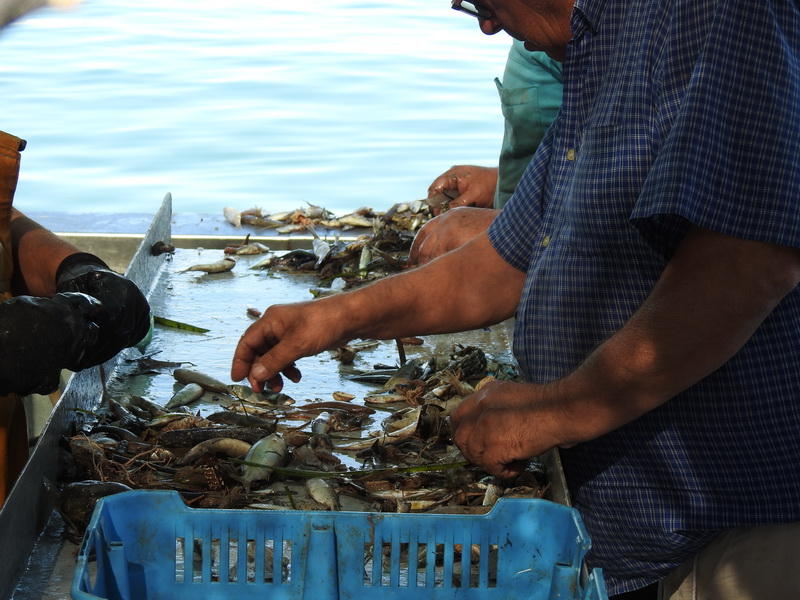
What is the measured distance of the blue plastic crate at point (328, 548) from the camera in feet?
5.29

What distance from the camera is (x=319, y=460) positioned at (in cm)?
252

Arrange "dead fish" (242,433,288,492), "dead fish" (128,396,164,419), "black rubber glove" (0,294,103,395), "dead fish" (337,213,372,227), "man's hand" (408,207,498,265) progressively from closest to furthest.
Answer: "black rubber glove" (0,294,103,395) < "dead fish" (242,433,288,492) < "dead fish" (128,396,164,419) < "man's hand" (408,207,498,265) < "dead fish" (337,213,372,227)

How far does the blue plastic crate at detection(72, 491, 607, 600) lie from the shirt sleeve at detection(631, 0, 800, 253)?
527 millimetres

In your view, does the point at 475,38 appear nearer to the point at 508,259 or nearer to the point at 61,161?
the point at 61,161

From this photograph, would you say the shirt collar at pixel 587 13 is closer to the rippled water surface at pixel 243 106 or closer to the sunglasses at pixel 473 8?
the sunglasses at pixel 473 8

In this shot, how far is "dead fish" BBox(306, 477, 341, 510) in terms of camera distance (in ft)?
7.45

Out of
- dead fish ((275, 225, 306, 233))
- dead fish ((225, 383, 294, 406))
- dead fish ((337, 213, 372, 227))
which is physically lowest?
dead fish ((275, 225, 306, 233))

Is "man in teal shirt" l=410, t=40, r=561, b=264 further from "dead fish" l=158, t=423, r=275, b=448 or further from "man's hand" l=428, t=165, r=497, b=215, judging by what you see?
"dead fish" l=158, t=423, r=275, b=448

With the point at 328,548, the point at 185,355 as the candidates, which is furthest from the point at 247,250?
the point at 328,548

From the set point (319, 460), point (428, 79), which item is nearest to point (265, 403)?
point (319, 460)

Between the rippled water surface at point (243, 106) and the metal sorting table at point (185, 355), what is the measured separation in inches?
187

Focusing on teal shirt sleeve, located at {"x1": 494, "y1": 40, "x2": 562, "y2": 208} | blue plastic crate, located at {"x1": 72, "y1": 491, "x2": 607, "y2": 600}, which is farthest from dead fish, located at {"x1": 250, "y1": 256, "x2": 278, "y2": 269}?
blue plastic crate, located at {"x1": 72, "y1": 491, "x2": 607, "y2": 600}

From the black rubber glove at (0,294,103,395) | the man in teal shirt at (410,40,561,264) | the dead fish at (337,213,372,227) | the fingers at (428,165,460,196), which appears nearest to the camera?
the black rubber glove at (0,294,103,395)

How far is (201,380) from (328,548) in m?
1.43
